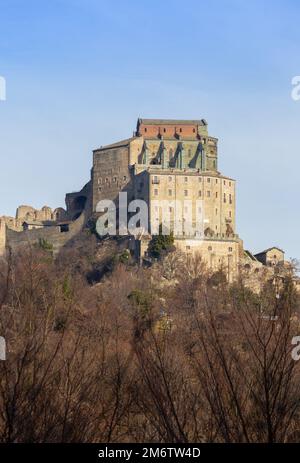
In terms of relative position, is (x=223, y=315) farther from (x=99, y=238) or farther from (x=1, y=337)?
(x=1, y=337)

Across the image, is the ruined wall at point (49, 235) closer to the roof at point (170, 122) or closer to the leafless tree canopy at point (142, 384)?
the roof at point (170, 122)

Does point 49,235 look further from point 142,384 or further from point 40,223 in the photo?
point 142,384

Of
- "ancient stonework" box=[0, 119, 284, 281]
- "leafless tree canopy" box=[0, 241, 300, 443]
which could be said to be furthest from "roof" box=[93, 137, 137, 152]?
"leafless tree canopy" box=[0, 241, 300, 443]

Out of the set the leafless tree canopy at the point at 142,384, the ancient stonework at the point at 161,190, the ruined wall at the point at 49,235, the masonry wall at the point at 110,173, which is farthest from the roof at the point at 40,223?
the leafless tree canopy at the point at 142,384

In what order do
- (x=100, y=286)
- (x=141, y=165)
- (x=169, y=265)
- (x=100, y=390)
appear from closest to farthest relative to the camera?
(x=100, y=390), (x=100, y=286), (x=169, y=265), (x=141, y=165)

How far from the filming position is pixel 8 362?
23.2 meters

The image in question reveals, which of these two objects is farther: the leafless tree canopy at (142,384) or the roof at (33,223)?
the roof at (33,223)

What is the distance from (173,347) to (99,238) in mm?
42152

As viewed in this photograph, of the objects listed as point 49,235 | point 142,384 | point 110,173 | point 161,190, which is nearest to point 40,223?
point 49,235

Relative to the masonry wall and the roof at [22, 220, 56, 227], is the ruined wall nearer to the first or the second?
the roof at [22, 220, 56, 227]
